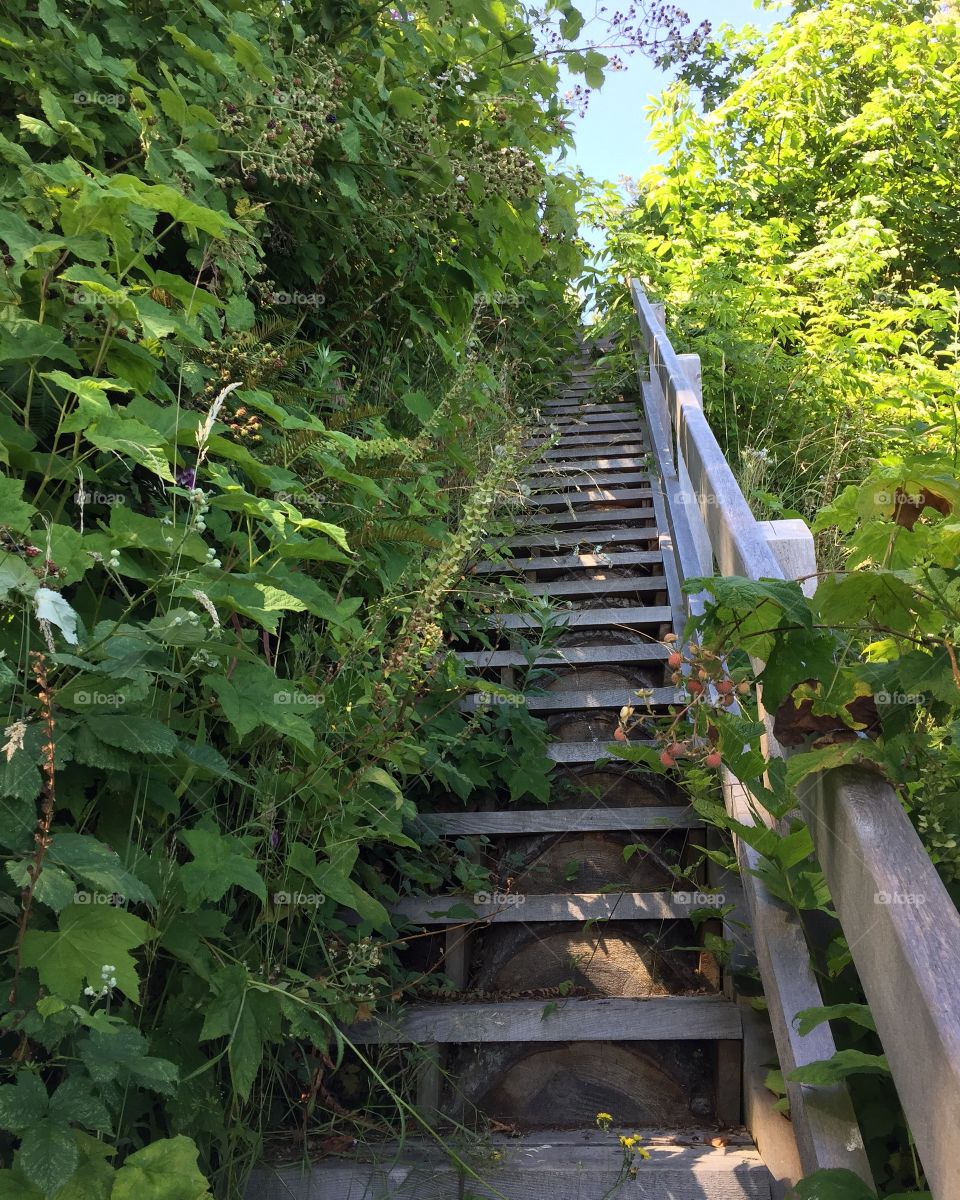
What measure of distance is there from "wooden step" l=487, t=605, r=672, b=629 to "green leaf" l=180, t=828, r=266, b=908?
256cm

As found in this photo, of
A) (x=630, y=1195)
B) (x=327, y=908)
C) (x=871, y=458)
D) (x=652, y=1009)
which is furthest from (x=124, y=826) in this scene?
(x=871, y=458)

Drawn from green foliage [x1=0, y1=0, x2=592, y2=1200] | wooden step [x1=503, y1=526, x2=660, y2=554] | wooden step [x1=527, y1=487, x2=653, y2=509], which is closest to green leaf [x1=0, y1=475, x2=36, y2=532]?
green foliage [x1=0, y1=0, x2=592, y2=1200]

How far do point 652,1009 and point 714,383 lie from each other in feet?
14.8

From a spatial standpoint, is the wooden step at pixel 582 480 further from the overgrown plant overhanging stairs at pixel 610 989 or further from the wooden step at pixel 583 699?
the wooden step at pixel 583 699

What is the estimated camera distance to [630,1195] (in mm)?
2037

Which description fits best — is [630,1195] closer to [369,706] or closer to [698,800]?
[698,800]

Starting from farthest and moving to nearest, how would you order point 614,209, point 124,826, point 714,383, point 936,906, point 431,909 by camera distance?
point 614,209, point 714,383, point 431,909, point 124,826, point 936,906
